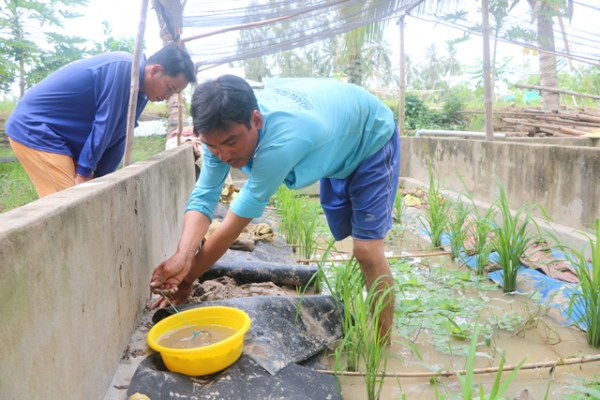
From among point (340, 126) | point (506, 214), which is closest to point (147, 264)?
point (340, 126)

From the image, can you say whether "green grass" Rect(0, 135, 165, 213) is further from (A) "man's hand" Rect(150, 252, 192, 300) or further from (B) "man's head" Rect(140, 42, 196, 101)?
(A) "man's hand" Rect(150, 252, 192, 300)

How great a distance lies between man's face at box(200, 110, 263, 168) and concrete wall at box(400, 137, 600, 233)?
2.23m

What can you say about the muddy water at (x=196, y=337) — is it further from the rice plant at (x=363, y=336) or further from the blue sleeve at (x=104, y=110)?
the blue sleeve at (x=104, y=110)

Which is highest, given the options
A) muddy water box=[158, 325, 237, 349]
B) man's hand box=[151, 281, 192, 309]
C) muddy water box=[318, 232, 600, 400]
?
man's hand box=[151, 281, 192, 309]

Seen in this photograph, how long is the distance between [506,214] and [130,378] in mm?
2227

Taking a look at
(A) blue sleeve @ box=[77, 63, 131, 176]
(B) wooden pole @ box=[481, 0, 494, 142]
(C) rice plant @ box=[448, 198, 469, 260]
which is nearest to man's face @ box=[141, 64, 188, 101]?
(A) blue sleeve @ box=[77, 63, 131, 176]

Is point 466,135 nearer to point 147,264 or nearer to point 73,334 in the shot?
point 147,264

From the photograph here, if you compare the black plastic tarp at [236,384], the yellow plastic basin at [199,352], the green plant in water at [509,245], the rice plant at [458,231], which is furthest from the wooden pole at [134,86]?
the rice plant at [458,231]

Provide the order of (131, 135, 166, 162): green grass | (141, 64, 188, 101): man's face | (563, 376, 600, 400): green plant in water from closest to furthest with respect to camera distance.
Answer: (563, 376, 600, 400): green plant in water → (141, 64, 188, 101): man's face → (131, 135, 166, 162): green grass

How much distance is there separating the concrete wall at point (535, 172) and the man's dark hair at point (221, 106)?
91.1 inches

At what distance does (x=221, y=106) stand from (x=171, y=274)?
2.48 feet

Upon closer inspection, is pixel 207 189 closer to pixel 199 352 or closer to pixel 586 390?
pixel 199 352

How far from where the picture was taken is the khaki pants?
2512mm

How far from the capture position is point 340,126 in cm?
190
